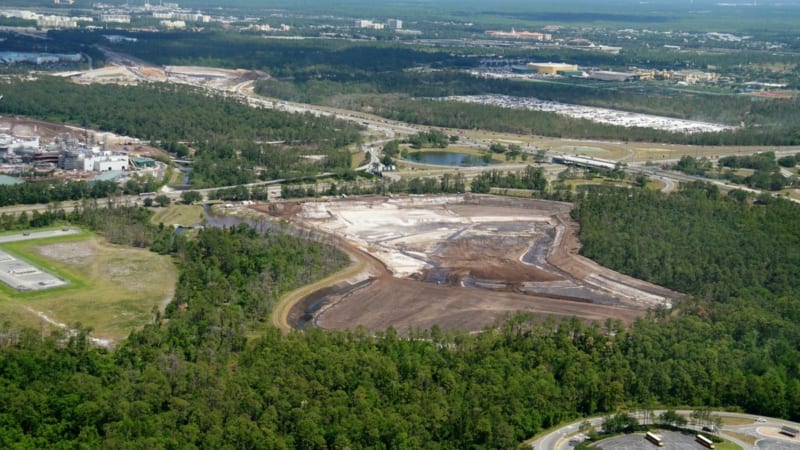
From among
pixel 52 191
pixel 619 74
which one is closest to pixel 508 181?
pixel 52 191

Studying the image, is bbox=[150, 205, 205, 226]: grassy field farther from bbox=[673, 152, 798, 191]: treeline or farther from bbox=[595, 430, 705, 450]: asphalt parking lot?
bbox=[673, 152, 798, 191]: treeline

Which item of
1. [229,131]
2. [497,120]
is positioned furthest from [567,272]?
[497,120]

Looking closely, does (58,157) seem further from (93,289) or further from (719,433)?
(719,433)

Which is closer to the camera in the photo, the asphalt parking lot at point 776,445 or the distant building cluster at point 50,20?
the asphalt parking lot at point 776,445

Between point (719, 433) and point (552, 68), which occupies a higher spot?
point (552, 68)

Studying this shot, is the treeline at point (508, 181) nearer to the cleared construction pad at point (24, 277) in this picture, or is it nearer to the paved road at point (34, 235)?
the paved road at point (34, 235)

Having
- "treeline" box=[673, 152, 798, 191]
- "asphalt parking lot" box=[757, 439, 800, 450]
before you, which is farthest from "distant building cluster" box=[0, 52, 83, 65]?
"asphalt parking lot" box=[757, 439, 800, 450]

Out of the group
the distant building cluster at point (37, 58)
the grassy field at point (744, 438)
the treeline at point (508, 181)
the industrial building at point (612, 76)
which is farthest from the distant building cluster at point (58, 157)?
the industrial building at point (612, 76)
